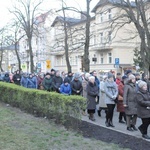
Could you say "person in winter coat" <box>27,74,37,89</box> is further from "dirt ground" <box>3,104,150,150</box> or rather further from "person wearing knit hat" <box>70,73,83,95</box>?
"dirt ground" <box>3,104,150,150</box>

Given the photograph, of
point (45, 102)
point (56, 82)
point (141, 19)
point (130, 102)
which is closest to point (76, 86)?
point (45, 102)

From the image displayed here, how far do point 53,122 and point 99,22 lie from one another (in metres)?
41.2

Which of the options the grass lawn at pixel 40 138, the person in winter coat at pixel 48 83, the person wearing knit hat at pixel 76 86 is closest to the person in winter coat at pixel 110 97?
the grass lawn at pixel 40 138

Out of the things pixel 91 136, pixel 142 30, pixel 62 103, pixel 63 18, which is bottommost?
pixel 91 136

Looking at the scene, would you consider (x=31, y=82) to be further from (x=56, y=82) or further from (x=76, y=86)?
(x=76, y=86)

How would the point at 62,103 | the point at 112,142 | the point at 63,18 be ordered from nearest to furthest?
the point at 112,142, the point at 62,103, the point at 63,18

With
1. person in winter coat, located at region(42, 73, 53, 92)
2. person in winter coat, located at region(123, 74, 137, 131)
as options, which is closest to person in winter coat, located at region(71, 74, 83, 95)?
person in winter coat, located at region(42, 73, 53, 92)

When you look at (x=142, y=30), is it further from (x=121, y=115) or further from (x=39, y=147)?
(x=39, y=147)

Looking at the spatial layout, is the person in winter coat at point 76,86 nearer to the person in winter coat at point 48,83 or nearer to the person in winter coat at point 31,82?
the person in winter coat at point 48,83

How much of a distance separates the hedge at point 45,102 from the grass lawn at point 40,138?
46cm

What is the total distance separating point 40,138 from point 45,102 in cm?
301

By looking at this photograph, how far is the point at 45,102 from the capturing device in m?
10.7

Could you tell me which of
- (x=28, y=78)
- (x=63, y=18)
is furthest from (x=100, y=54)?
(x=28, y=78)

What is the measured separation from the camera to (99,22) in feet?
163
